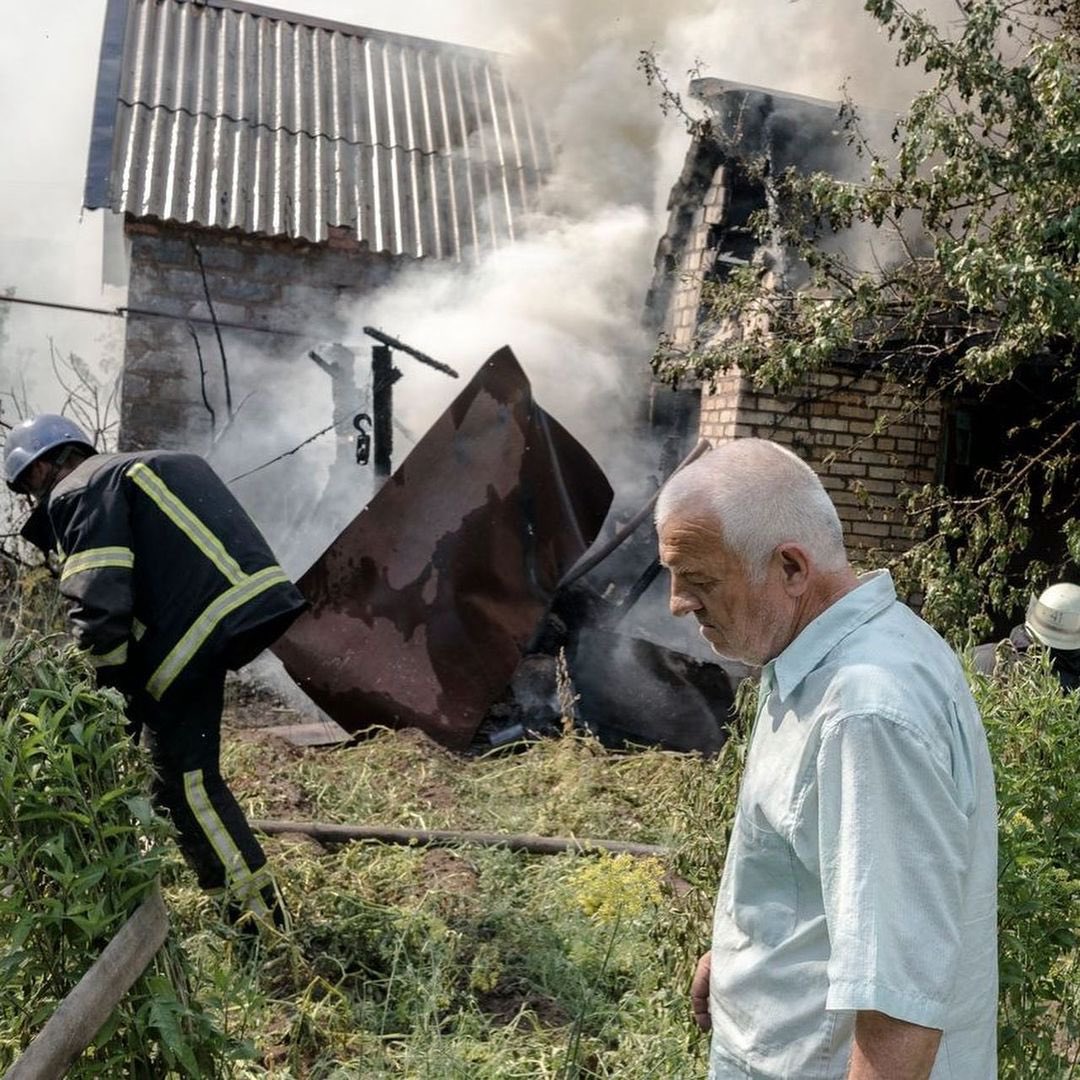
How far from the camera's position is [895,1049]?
156cm

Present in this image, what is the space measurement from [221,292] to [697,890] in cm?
689

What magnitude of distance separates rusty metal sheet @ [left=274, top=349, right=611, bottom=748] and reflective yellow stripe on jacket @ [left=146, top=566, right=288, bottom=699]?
2.43m

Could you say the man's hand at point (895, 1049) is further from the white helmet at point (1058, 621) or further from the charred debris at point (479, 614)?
the charred debris at point (479, 614)

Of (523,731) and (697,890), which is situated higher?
(697,890)

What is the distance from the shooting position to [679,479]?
191 centimetres

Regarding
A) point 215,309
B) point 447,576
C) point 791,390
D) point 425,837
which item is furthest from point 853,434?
point 215,309

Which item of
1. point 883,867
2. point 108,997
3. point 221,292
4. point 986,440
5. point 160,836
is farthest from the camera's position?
point 221,292

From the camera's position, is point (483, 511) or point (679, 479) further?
point (483, 511)

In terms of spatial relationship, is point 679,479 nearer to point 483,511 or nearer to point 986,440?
point 483,511

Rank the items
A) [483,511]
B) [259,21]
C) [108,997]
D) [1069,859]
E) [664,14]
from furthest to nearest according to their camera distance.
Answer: [664,14], [259,21], [483,511], [1069,859], [108,997]

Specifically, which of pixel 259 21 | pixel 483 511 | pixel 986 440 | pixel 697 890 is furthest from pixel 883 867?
pixel 259 21

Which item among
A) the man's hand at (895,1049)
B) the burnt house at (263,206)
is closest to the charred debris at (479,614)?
the burnt house at (263,206)

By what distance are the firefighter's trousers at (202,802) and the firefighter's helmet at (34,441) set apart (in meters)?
0.99

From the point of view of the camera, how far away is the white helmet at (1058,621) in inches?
215
